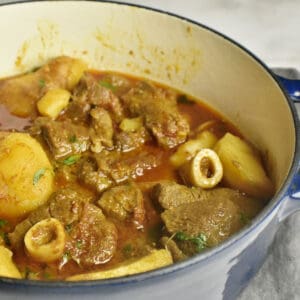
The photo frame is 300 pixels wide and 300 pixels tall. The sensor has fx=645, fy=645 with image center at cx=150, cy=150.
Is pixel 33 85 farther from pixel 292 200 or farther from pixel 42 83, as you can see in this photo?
pixel 292 200

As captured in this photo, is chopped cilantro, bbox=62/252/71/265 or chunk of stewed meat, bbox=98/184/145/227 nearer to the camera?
chopped cilantro, bbox=62/252/71/265

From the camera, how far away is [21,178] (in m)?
2.39

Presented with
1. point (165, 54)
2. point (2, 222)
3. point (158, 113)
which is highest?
point (165, 54)

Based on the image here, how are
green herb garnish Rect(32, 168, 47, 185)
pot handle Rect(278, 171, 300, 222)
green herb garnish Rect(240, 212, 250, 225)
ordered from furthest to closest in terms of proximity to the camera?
green herb garnish Rect(32, 168, 47, 185) → green herb garnish Rect(240, 212, 250, 225) → pot handle Rect(278, 171, 300, 222)

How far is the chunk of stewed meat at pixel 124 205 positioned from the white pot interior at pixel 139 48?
28.8 inches

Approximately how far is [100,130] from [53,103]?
0.94 ft

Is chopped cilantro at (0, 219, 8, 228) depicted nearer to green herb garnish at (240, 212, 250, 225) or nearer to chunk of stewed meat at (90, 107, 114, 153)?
chunk of stewed meat at (90, 107, 114, 153)

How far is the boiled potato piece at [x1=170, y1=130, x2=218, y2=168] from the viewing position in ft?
8.68

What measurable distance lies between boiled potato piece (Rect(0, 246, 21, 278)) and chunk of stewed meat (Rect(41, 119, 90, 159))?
1.94 feet

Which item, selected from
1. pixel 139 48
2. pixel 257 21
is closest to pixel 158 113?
pixel 139 48

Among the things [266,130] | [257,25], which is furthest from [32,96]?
[257,25]

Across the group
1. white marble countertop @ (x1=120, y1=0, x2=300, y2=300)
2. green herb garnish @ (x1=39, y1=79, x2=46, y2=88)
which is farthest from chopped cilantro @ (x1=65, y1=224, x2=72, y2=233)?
white marble countertop @ (x1=120, y1=0, x2=300, y2=300)

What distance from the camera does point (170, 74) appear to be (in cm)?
316

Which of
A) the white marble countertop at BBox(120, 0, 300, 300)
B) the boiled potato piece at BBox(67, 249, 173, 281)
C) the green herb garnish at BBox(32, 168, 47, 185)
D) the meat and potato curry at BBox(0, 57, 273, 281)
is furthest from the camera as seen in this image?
the white marble countertop at BBox(120, 0, 300, 300)
